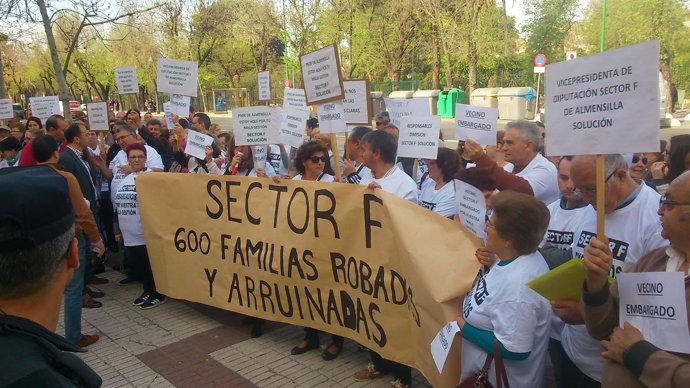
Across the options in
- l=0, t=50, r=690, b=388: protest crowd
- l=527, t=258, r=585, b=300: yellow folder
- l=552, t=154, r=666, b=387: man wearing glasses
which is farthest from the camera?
l=552, t=154, r=666, b=387: man wearing glasses

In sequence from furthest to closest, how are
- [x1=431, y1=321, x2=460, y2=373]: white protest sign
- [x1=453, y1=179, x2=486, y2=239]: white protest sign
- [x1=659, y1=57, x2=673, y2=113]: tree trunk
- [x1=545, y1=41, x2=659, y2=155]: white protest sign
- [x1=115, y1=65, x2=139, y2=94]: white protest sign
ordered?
[x1=659, y1=57, x2=673, y2=113]: tree trunk → [x1=115, y1=65, x2=139, y2=94]: white protest sign → [x1=453, y1=179, x2=486, y2=239]: white protest sign → [x1=431, y1=321, x2=460, y2=373]: white protest sign → [x1=545, y1=41, x2=659, y2=155]: white protest sign

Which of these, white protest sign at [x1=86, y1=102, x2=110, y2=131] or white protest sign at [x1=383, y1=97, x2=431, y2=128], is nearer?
white protest sign at [x1=383, y1=97, x2=431, y2=128]

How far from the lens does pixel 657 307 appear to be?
81.4 inches

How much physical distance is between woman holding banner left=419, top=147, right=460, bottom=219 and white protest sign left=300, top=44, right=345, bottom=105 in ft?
3.41

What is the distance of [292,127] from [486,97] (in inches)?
995

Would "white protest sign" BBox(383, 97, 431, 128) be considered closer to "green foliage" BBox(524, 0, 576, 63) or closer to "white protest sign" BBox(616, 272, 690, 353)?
"white protest sign" BBox(616, 272, 690, 353)

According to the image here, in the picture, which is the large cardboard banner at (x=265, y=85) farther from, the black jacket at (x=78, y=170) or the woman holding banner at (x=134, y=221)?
the black jacket at (x=78, y=170)

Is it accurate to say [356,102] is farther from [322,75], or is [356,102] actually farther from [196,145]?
[196,145]

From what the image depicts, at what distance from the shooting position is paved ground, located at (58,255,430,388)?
433cm

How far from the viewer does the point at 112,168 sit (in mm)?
7617

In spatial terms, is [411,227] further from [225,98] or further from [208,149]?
[225,98]

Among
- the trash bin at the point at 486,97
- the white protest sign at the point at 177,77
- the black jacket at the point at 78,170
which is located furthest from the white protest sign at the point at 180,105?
the trash bin at the point at 486,97

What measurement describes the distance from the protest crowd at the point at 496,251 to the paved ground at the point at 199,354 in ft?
0.52

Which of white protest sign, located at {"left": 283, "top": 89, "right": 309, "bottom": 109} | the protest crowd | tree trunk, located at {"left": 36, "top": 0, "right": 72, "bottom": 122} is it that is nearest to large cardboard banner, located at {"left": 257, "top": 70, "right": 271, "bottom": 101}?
white protest sign, located at {"left": 283, "top": 89, "right": 309, "bottom": 109}
